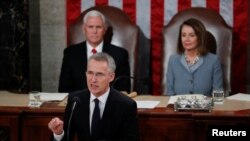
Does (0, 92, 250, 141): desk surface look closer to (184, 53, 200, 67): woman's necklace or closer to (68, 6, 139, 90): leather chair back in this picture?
(184, 53, 200, 67): woman's necklace

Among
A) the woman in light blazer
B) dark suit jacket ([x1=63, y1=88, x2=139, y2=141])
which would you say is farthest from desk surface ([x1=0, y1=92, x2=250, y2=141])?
the woman in light blazer

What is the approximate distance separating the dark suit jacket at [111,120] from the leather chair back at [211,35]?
5.80 ft

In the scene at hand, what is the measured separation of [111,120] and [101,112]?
0.33 feet

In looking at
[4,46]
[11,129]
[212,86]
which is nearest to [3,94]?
[11,129]

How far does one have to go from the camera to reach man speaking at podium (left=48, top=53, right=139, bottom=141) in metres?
3.34

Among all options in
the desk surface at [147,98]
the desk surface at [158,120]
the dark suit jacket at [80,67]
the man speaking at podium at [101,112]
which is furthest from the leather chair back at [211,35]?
the man speaking at podium at [101,112]

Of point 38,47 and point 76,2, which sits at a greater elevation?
point 76,2

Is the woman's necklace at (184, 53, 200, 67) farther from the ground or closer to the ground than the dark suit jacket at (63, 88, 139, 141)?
farther from the ground

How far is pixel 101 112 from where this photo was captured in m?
3.41

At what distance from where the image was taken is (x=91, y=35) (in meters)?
4.90

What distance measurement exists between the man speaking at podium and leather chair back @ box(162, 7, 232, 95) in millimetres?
1762

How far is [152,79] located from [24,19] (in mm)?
1409

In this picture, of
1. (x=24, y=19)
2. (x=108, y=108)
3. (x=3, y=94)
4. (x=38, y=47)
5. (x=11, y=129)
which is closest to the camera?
(x=108, y=108)

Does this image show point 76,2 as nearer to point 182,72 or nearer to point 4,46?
point 4,46
